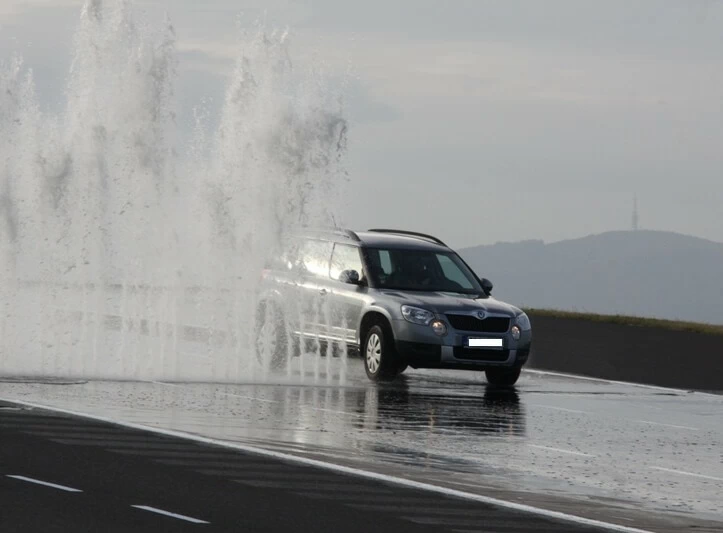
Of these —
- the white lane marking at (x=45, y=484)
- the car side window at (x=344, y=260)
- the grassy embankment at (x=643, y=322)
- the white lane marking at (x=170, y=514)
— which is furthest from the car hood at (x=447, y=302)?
the white lane marking at (x=170, y=514)

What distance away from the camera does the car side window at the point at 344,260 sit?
22625 millimetres

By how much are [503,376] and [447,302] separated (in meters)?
1.45

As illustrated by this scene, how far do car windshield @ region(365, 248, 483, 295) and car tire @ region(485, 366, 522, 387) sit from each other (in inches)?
44.4

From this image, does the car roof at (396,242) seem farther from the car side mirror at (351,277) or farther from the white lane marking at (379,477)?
the white lane marking at (379,477)

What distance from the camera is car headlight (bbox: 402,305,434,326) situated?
2103cm

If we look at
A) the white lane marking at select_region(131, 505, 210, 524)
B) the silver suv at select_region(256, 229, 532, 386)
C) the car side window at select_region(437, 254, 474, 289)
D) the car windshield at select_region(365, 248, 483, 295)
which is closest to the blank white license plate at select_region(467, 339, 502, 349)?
the silver suv at select_region(256, 229, 532, 386)

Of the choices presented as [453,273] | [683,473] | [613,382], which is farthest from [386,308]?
[683,473]

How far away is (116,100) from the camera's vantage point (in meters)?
24.0

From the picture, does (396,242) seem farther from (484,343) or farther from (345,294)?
(484,343)

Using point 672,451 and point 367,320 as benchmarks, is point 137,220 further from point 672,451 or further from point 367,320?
point 672,451

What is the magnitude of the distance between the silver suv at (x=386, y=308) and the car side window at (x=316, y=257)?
0.05ft

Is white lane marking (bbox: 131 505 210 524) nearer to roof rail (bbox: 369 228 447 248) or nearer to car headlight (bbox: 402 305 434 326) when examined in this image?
car headlight (bbox: 402 305 434 326)

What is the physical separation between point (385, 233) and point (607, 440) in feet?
27.9

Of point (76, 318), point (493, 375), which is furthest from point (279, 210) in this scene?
point (76, 318)
